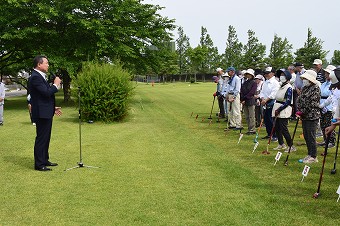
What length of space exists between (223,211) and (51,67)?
19.6m

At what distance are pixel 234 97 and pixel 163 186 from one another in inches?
291

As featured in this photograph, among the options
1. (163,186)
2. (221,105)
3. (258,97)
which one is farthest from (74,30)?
(163,186)

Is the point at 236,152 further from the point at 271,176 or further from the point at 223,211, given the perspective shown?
the point at 223,211

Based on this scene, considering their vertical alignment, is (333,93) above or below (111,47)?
below

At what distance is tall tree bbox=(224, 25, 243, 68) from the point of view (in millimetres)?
83800

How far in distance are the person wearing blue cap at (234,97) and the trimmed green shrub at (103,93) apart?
16.0ft

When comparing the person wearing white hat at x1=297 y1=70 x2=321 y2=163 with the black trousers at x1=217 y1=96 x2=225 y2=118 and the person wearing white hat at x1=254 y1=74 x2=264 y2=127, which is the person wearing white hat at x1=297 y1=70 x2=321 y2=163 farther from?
the black trousers at x1=217 y1=96 x2=225 y2=118

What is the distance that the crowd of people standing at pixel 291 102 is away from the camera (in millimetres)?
8109

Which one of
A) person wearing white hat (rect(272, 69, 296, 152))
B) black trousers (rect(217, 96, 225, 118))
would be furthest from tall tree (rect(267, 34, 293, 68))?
person wearing white hat (rect(272, 69, 296, 152))

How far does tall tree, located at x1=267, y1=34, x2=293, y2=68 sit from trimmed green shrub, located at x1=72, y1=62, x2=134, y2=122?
177ft

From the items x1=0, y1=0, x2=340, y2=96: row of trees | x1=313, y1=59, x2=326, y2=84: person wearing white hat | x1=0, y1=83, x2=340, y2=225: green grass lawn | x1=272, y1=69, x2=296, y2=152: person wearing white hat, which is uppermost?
x1=0, y1=0, x2=340, y2=96: row of trees


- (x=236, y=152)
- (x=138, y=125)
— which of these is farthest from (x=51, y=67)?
(x=236, y=152)

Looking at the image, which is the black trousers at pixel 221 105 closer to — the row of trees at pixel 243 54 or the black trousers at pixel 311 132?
the black trousers at pixel 311 132

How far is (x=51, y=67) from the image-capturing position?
2289 cm
